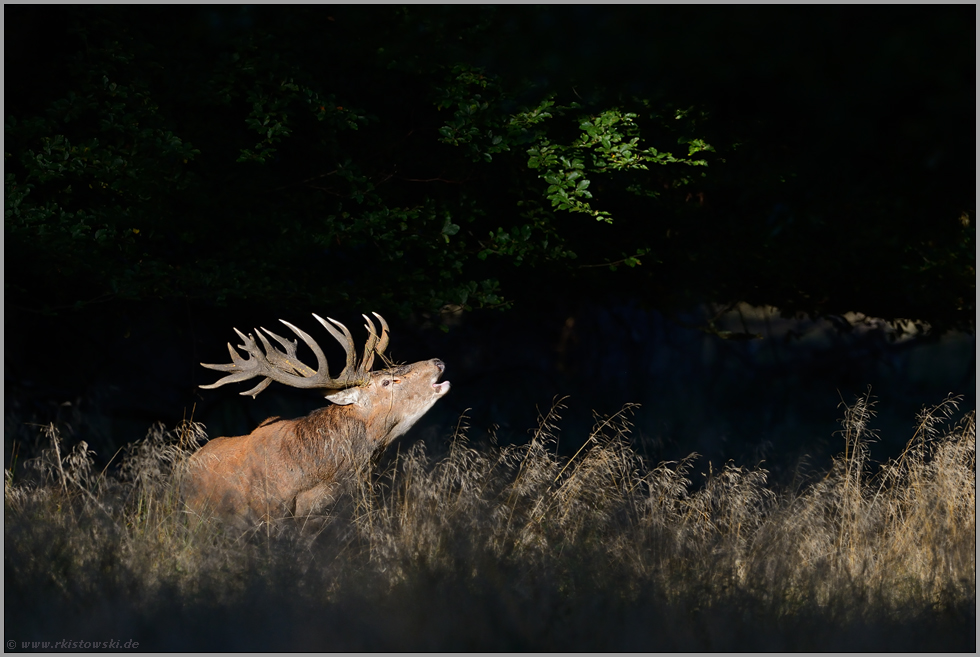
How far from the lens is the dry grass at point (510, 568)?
4012 millimetres

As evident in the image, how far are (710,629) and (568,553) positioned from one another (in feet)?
2.87

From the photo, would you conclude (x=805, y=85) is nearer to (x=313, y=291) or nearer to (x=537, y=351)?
(x=313, y=291)

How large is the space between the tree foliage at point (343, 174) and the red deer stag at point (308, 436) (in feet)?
3.38

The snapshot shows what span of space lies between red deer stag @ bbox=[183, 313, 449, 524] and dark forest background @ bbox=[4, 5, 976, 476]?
3.36 feet

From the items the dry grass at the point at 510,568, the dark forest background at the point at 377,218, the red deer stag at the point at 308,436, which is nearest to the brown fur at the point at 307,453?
the red deer stag at the point at 308,436

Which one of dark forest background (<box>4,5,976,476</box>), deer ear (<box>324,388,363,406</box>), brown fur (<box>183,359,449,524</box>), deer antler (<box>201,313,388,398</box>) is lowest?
brown fur (<box>183,359,449,524</box>)

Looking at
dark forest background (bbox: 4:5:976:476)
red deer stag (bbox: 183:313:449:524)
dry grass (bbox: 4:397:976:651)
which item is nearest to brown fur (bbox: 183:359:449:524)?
red deer stag (bbox: 183:313:449:524)

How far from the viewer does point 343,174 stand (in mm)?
6371

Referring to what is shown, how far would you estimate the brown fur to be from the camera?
5.38 meters

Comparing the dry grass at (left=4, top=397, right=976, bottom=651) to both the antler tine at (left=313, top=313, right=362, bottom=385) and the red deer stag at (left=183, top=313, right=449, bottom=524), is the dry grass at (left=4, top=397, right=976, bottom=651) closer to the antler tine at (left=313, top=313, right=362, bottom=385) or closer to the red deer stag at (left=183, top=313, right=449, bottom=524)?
the red deer stag at (left=183, top=313, right=449, bottom=524)

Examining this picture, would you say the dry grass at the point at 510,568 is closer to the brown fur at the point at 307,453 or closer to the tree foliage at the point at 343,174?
the brown fur at the point at 307,453

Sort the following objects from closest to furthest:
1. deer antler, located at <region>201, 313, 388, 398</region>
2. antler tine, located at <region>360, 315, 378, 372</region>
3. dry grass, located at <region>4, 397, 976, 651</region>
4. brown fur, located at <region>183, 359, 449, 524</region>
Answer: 1. dry grass, located at <region>4, 397, 976, 651</region>
2. brown fur, located at <region>183, 359, 449, 524</region>
3. deer antler, located at <region>201, 313, 388, 398</region>
4. antler tine, located at <region>360, 315, 378, 372</region>

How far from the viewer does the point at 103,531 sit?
15.5 ft

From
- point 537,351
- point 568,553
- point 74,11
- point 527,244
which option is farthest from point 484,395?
point 74,11
